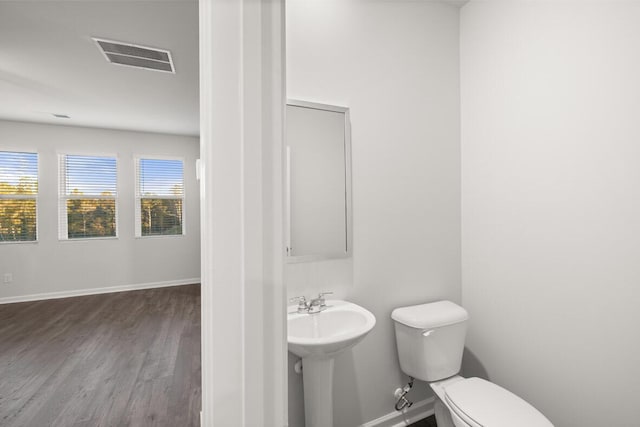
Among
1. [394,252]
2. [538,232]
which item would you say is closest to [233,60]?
[394,252]

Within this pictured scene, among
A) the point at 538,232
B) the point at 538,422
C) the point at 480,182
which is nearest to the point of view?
the point at 538,422

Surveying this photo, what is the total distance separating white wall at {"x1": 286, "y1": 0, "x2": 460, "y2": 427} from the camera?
5.57 ft

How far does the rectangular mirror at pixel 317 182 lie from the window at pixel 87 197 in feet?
15.5

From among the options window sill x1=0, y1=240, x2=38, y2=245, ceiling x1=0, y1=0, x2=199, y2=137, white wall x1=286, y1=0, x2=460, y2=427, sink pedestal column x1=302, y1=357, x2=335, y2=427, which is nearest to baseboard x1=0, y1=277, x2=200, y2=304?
window sill x1=0, y1=240, x2=38, y2=245

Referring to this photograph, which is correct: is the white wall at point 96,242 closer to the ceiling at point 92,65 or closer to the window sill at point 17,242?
the window sill at point 17,242

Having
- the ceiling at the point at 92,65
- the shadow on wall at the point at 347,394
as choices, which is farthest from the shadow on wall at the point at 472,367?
the ceiling at the point at 92,65

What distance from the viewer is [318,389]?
151 centimetres

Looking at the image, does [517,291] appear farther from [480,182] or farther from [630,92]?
[630,92]

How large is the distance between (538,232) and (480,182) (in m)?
0.45

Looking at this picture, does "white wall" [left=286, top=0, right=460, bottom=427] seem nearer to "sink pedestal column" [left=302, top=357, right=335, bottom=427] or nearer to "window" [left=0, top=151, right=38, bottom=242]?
"sink pedestal column" [left=302, top=357, right=335, bottom=427]

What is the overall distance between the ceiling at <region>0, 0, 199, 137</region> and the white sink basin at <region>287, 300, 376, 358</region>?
76.6 inches

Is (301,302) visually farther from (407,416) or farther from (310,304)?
(407,416)

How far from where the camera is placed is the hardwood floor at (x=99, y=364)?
2.24 metres

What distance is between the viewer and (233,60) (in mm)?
493
